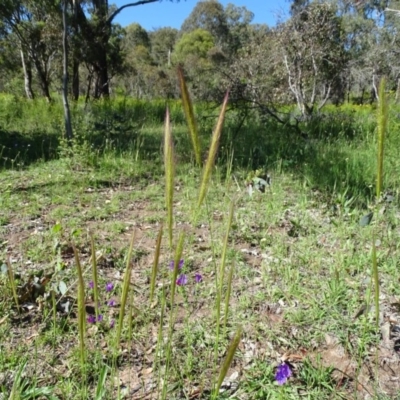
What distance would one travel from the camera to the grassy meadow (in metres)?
1.01

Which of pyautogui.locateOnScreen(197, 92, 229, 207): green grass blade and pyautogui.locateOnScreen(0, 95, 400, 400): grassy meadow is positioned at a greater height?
pyautogui.locateOnScreen(197, 92, 229, 207): green grass blade

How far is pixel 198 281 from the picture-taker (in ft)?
5.20

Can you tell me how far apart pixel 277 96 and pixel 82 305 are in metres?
8.04

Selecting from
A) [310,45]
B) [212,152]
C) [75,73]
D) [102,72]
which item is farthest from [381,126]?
[75,73]

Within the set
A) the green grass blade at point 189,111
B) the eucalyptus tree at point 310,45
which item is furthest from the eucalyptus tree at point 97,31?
the green grass blade at point 189,111

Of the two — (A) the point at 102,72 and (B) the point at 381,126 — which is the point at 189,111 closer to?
(B) the point at 381,126

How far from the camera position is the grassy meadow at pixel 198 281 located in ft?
3.30

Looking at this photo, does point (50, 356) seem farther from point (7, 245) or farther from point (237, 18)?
point (237, 18)

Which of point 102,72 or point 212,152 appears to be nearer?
point 212,152

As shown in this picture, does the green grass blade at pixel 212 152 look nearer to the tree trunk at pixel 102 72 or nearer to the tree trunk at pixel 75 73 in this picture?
the tree trunk at pixel 102 72

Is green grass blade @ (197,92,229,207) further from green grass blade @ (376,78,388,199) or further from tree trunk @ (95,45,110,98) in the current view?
tree trunk @ (95,45,110,98)

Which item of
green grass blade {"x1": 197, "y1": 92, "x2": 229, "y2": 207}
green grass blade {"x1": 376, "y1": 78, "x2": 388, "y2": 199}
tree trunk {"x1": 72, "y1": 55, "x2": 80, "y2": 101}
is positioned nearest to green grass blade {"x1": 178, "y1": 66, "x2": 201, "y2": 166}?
green grass blade {"x1": 197, "y1": 92, "x2": 229, "y2": 207}

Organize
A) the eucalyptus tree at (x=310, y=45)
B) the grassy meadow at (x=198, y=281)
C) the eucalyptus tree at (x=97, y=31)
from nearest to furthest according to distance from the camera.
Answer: the grassy meadow at (x=198, y=281) < the eucalyptus tree at (x=310, y=45) < the eucalyptus tree at (x=97, y=31)

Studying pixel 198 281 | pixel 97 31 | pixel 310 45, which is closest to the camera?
pixel 198 281
